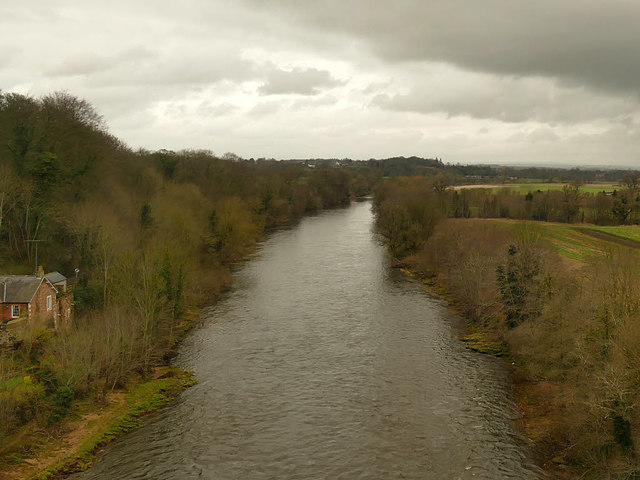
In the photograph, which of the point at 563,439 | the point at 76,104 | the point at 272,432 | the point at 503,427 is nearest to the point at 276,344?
the point at 272,432

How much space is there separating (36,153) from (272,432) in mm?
37133

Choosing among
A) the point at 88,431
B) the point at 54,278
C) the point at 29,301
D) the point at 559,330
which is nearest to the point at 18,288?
the point at 29,301

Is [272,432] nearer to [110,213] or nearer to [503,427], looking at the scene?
[503,427]

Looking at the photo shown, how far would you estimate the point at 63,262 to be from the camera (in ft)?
146

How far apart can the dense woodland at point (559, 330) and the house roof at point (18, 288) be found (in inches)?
1302

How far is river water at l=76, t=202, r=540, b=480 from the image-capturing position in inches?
944

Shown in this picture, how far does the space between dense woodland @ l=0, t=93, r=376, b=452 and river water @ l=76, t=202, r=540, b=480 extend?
4.51 meters

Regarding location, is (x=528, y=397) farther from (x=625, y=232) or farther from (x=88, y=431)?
(x=625, y=232)

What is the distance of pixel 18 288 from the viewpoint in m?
34.2


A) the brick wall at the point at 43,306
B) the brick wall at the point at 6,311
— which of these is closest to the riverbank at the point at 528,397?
the brick wall at the point at 43,306

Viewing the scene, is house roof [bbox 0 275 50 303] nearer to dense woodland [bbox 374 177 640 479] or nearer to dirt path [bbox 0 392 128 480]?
dirt path [bbox 0 392 128 480]

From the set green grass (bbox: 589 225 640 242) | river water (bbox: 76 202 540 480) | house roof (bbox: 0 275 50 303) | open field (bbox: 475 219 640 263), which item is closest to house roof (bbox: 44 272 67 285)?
house roof (bbox: 0 275 50 303)

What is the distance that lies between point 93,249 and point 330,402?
2490cm

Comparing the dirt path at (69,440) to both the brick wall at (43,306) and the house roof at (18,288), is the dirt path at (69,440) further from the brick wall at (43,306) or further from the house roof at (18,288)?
the house roof at (18,288)
